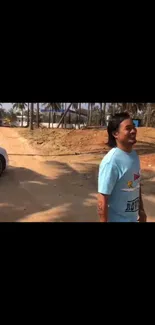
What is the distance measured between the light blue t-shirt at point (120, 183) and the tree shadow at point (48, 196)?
7.78 ft

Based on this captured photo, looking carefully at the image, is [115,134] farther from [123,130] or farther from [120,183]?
[120,183]

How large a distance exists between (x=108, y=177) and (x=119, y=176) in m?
0.07

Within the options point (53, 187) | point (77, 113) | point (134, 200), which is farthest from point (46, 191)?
point (77, 113)

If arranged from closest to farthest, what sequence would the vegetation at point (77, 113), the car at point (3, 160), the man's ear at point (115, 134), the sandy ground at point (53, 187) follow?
the man's ear at point (115, 134), the sandy ground at point (53, 187), the car at point (3, 160), the vegetation at point (77, 113)

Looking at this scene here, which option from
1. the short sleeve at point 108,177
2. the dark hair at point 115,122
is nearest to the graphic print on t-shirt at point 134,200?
the short sleeve at point 108,177

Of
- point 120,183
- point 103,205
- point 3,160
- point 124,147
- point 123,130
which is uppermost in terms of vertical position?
point 123,130

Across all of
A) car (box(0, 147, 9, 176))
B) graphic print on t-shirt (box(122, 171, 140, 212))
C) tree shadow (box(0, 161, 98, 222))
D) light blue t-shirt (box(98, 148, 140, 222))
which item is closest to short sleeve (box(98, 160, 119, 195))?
light blue t-shirt (box(98, 148, 140, 222))

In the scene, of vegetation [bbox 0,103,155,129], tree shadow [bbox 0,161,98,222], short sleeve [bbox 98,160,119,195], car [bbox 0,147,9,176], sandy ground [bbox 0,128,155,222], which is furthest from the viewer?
vegetation [bbox 0,103,155,129]

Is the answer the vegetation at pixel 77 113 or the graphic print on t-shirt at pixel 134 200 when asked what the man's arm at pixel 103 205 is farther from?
the vegetation at pixel 77 113

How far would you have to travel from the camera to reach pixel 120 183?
1.81 m

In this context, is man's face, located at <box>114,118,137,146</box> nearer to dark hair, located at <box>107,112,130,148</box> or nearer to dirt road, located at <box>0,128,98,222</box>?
dark hair, located at <box>107,112,130,148</box>

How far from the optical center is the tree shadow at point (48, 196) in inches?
171

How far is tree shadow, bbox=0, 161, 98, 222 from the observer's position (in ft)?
14.3
